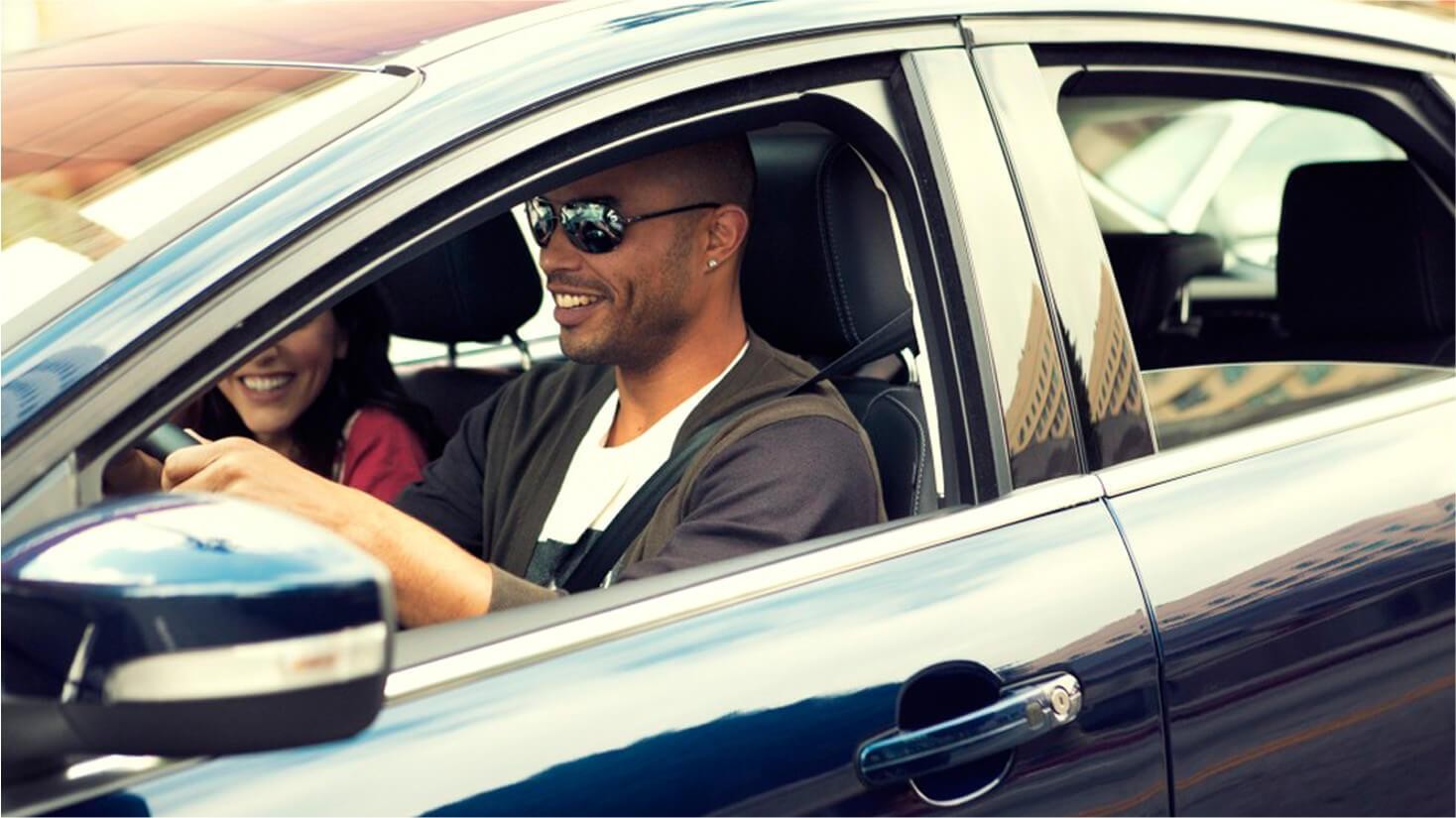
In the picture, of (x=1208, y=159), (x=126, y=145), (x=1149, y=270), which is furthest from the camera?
(x=1208, y=159)

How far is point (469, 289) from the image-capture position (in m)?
3.21

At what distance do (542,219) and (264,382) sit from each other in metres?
0.81

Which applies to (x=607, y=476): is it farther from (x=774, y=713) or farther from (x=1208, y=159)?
(x=1208, y=159)

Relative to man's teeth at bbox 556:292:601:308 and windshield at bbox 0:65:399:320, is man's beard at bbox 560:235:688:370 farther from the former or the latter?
windshield at bbox 0:65:399:320

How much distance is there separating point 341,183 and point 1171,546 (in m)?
0.90

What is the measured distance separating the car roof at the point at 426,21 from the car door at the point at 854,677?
3.8 inches

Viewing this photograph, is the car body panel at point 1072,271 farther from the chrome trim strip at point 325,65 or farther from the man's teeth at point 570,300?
the man's teeth at point 570,300

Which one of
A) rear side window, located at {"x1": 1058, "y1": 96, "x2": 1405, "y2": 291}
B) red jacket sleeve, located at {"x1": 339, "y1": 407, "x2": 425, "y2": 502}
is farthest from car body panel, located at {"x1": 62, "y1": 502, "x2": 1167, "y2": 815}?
rear side window, located at {"x1": 1058, "y1": 96, "x2": 1405, "y2": 291}

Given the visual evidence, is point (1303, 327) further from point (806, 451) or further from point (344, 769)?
point (344, 769)

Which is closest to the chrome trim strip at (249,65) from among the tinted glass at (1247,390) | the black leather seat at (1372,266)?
the tinted glass at (1247,390)

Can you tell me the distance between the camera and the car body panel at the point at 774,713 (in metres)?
1.40

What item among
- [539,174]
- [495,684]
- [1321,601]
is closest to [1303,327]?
[1321,601]

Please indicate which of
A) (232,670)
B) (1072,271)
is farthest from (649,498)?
(232,670)

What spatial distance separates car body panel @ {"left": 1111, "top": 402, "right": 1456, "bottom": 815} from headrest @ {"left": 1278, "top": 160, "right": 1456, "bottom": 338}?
67 cm
